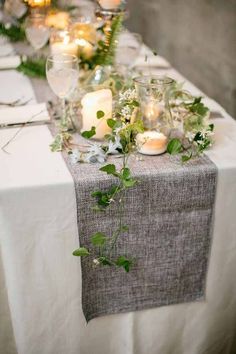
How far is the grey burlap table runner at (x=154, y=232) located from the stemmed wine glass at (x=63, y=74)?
0.23 meters

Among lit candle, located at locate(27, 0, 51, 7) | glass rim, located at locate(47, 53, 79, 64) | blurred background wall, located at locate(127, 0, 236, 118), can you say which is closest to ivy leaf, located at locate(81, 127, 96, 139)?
glass rim, located at locate(47, 53, 79, 64)

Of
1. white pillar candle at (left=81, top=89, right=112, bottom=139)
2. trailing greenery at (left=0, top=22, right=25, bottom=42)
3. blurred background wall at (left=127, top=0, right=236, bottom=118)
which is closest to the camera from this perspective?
white pillar candle at (left=81, top=89, right=112, bottom=139)

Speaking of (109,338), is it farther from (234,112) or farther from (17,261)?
(234,112)

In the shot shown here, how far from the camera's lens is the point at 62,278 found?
1083 mm

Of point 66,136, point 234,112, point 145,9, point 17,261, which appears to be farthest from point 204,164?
point 145,9

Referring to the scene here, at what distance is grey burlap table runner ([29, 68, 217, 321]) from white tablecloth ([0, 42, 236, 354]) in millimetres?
28

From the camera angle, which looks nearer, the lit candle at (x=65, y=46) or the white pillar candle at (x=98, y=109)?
the white pillar candle at (x=98, y=109)

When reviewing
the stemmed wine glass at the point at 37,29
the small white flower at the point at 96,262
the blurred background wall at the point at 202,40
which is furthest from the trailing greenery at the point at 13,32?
the small white flower at the point at 96,262

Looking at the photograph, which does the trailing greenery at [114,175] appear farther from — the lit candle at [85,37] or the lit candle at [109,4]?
the lit candle at [109,4]

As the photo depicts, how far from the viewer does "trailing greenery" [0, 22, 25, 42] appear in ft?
6.80

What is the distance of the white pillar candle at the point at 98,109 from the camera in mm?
1171

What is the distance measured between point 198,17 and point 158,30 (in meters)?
0.75

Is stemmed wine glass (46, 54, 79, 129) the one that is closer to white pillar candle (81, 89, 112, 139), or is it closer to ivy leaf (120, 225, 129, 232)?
white pillar candle (81, 89, 112, 139)

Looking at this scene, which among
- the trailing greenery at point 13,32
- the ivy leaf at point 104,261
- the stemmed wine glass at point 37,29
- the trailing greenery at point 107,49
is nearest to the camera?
the ivy leaf at point 104,261
